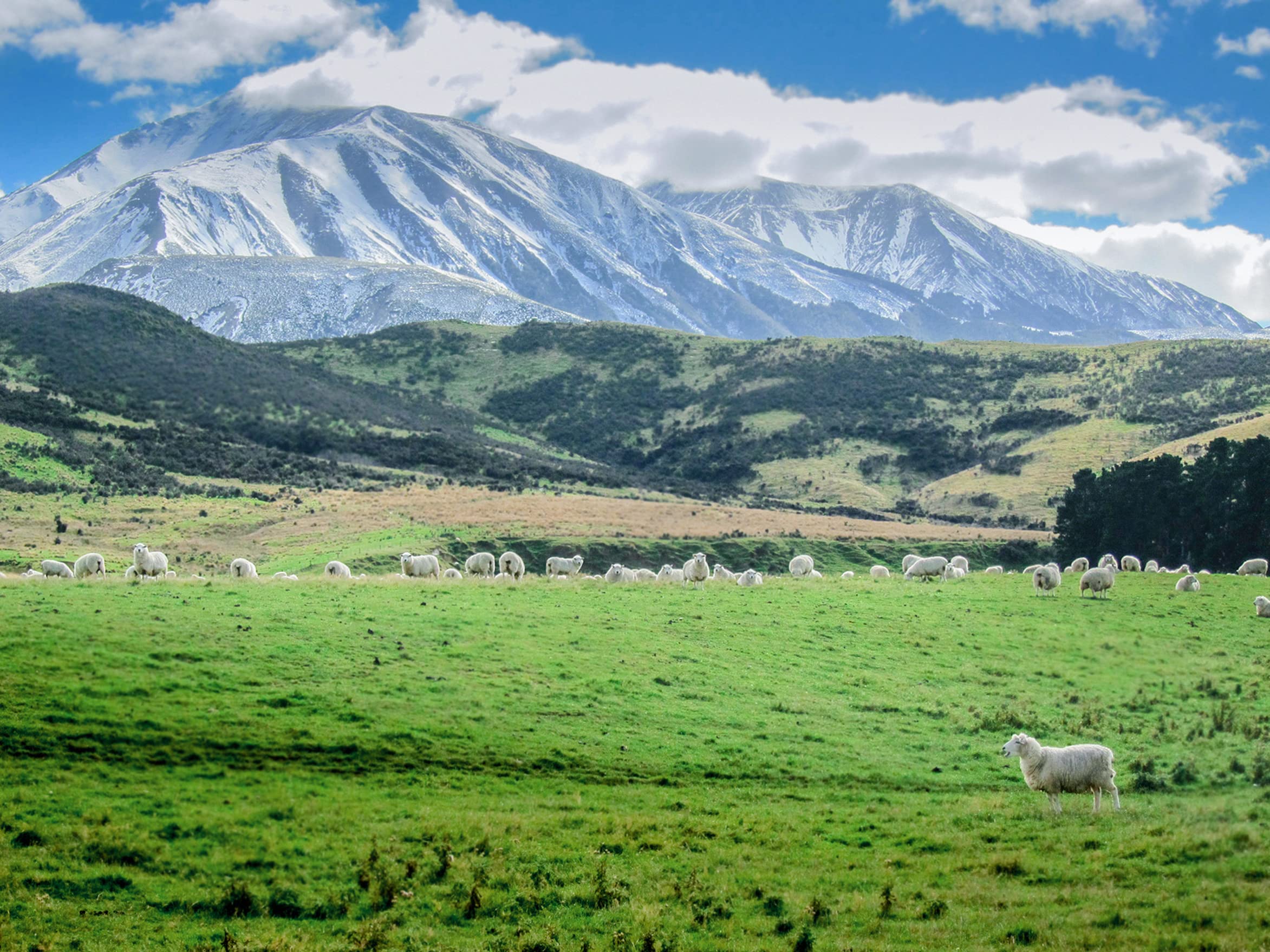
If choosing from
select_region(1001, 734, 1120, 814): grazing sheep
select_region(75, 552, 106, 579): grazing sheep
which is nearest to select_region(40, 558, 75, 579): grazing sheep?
select_region(75, 552, 106, 579): grazing sheep

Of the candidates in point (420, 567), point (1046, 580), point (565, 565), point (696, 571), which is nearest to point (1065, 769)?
point (1046, 580)

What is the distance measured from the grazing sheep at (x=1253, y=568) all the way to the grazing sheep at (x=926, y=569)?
1279 centimetres

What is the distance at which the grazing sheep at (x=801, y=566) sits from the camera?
44.2 m

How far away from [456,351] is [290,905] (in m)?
177

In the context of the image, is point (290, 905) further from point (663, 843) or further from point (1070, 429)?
point (1070, 429)

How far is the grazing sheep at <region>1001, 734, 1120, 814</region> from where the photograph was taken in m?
16.0

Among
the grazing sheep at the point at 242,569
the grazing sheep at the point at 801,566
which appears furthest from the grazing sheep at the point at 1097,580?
the grazing sheep at the point at 242,569

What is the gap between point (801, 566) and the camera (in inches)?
1754

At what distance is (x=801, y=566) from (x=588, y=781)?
2822cm

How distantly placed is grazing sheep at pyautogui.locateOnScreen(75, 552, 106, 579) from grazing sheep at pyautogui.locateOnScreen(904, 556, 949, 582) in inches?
1159

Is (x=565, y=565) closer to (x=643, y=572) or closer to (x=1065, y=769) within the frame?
(x=643, y=572)

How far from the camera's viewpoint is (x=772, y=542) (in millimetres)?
65250

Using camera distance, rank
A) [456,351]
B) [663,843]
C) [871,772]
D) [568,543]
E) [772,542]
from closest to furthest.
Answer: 1. [663,843]
2. [871,772]
3. [568,543]
4. [772,542]
5. [456,351]

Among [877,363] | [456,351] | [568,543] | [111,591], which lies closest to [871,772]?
[111,591]
